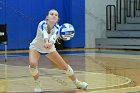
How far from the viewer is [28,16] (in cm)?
1689

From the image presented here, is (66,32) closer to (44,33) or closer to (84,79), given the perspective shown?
(44,33)

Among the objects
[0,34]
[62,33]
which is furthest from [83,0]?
[62,33]

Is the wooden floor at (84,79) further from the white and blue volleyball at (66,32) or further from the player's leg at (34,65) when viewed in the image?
the white and blue volleyball at (66,32)

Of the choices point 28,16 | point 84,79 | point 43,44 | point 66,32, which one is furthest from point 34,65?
point 28,16

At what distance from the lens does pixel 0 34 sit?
37.4 feet

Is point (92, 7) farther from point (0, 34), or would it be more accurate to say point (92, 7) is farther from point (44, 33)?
point (44, 33)

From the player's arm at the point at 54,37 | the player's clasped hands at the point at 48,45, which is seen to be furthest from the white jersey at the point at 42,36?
the player's clasped hands at the point at 48,45

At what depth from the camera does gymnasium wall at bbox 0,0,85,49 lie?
54.0 ft

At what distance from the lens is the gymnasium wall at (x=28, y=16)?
1647 cm

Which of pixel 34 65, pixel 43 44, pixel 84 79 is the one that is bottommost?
pixel 84 79

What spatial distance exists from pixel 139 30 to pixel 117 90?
10661mm

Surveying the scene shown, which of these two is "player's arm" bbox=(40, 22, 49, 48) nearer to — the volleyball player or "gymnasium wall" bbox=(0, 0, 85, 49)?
the volleyball player

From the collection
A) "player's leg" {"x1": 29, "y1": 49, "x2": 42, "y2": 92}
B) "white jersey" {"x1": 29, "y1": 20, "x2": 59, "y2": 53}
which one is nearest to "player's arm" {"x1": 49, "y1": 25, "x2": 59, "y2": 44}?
"white jersey" {"x1": 29, "y1": 20, "x2": 59, "y2": 53}

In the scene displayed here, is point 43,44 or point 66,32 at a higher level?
point 66,32
